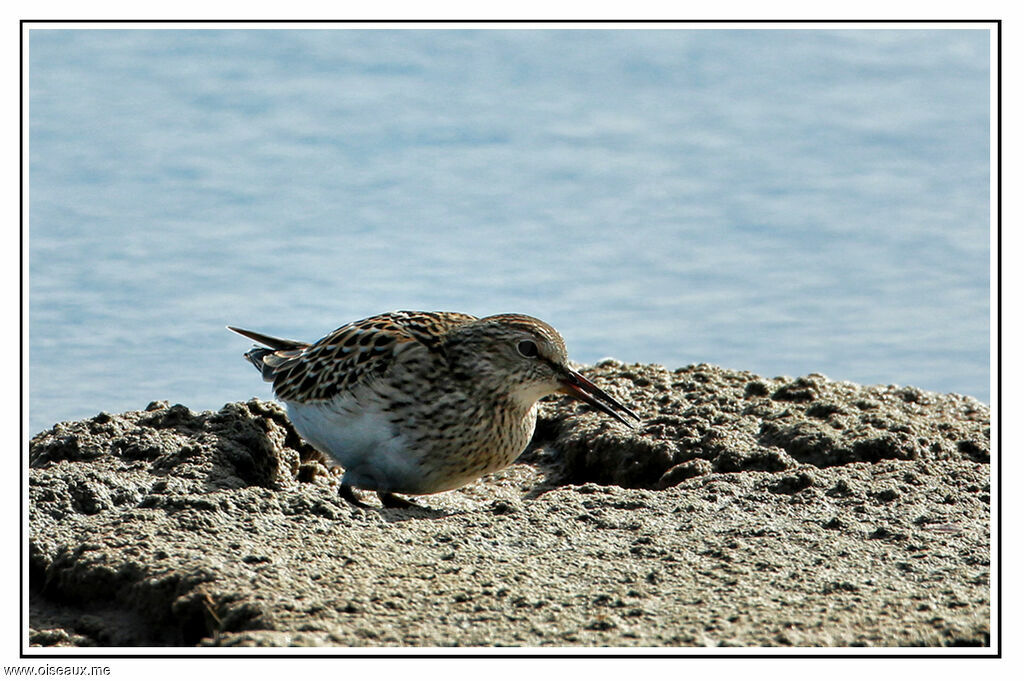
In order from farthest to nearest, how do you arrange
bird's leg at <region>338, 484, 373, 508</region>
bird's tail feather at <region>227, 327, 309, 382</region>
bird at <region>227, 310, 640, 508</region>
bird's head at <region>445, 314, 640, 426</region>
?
bird's tail feather at <region>227, 327, 309, 382</region>, bird's head at <region>445, 314, 640, 426</region>, bird at <region>227, 310, 640, 508</region>, bird's leg at <region>338, 484, 373, 508</region>

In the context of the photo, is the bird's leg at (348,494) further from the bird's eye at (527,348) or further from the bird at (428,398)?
the bird's eye at (527,348)

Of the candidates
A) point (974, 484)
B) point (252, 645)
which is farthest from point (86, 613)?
point (974, 484)

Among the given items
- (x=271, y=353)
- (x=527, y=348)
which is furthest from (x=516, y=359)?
(x=271, y=353)

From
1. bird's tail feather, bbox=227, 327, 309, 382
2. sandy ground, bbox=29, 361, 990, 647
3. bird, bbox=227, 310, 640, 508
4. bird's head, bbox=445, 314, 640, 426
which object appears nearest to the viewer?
sandy ground, bbox=29, 361, 990, 647

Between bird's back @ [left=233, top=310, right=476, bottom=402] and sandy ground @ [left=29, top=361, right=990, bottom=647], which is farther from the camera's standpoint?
bird's back @ [left=233, top=310, right=476, bottom=402]

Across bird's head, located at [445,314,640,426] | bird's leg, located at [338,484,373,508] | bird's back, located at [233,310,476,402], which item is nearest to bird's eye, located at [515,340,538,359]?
bird's head, located at [445,314,640,426]

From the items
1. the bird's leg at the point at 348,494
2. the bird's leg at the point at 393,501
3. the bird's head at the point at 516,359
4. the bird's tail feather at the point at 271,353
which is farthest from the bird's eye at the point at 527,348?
the bird's tail feather at the point at 271,353

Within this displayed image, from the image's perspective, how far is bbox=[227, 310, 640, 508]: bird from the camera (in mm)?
6629

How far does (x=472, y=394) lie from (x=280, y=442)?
122 cm

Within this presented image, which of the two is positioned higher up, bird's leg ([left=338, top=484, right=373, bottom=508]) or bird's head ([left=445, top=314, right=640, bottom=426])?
bird's head ([left=445, top=314, right=640, bottom=426])

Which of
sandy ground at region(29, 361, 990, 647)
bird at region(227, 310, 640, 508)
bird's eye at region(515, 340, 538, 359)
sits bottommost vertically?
sandy ground at region(29, 361, 990, 647)

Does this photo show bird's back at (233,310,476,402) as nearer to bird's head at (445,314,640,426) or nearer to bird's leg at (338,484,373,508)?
bird's head at (445,314,640,426)

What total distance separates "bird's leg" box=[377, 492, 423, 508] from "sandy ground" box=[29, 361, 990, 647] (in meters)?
0.20
